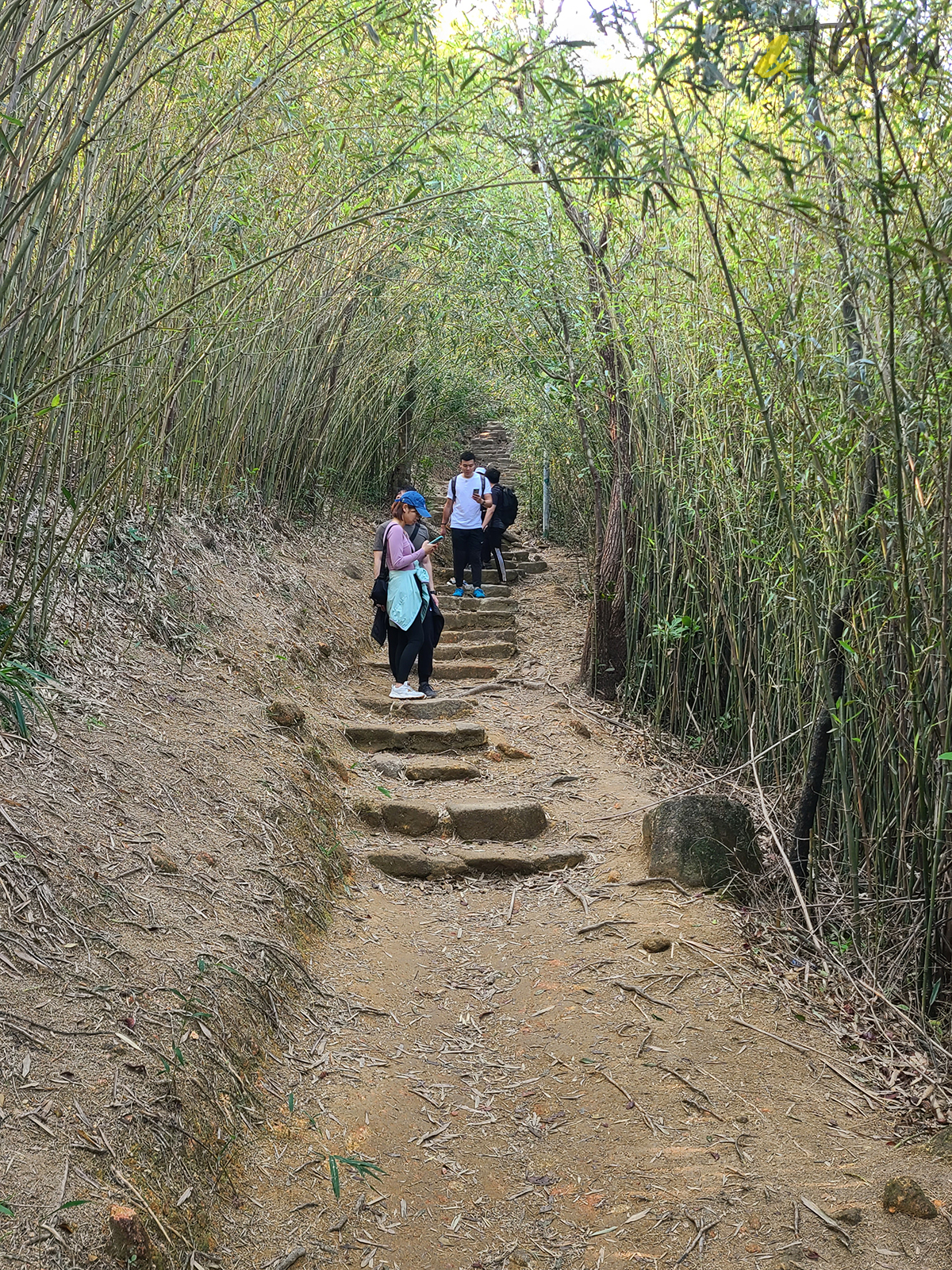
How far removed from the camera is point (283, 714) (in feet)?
13.5

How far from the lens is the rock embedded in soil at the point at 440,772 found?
4.57m

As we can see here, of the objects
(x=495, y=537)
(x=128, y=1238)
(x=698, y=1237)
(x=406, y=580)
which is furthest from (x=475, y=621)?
(x=128, y=1238)

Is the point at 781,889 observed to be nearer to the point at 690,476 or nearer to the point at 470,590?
the point at 690,476

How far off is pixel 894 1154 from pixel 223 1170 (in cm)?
143

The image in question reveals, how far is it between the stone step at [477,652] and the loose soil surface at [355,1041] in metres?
2.50

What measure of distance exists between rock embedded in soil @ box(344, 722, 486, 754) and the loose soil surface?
28.5 inches

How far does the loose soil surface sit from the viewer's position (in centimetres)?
185

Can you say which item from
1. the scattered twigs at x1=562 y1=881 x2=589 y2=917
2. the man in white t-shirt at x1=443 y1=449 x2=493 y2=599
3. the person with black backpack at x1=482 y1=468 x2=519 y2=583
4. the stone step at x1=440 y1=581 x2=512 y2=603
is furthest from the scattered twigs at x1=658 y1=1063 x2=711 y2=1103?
the person with black backpack at x1=482 y1=468 x2=519 y2=583

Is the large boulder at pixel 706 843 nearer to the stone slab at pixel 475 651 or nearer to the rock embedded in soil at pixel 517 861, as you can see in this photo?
the rock embedded in soil at pixel 517 861

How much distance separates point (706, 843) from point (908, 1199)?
1.57 meters

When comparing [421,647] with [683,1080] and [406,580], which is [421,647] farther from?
[683,1080]

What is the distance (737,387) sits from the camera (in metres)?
3.32

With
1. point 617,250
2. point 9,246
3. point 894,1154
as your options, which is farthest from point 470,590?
point 894,1154

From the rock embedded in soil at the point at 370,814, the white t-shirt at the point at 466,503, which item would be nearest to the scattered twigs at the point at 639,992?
the rock embedded in soil at the point at 370,814
